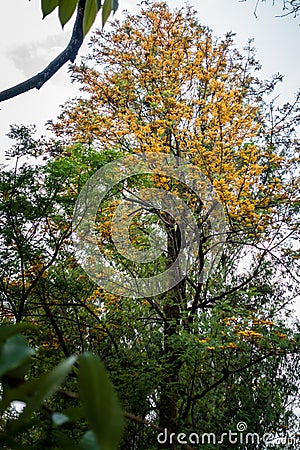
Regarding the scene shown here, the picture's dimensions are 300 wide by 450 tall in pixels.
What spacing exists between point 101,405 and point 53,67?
704 mm

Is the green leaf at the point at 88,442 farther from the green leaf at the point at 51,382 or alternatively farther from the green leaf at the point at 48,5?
the green leaf at the point at 48,5

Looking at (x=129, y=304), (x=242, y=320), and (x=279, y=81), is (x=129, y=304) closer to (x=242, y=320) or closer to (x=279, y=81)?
(x=242, y=320)

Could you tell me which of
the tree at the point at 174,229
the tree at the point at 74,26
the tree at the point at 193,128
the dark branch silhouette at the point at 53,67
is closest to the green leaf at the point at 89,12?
the tree at the point at 74,26

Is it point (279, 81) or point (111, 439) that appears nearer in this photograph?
point (111, 439)

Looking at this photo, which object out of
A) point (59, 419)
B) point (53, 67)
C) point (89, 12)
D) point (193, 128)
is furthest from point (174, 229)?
point (59, 419)

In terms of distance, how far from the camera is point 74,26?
73 cm

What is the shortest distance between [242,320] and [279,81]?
8.27 ft

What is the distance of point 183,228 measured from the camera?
14.5ft

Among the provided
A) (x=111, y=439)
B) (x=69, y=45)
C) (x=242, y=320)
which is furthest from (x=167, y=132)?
(x=111, y=439)

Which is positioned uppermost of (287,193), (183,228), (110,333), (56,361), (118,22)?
(118,22)

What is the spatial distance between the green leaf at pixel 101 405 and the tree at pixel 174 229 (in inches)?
122

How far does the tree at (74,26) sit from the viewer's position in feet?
1.28

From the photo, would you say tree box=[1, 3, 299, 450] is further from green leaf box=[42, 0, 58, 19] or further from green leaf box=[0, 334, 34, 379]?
green leaf box=[0, 334, 34, 379]

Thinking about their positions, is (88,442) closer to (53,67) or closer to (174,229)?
(53,67)
